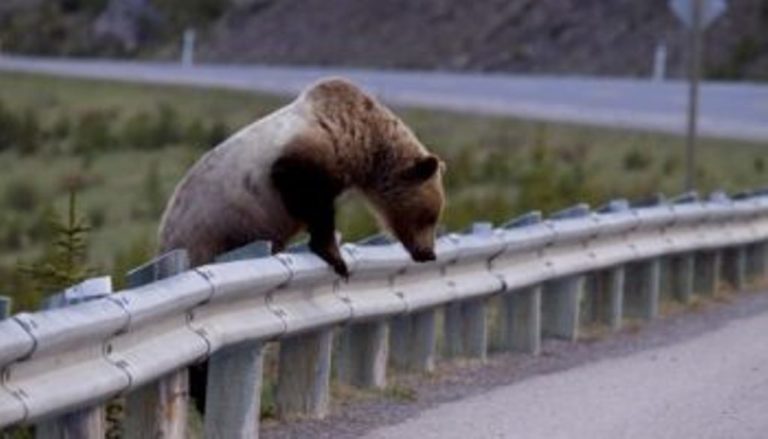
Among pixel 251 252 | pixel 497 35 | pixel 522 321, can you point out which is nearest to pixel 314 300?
pixel 251 252

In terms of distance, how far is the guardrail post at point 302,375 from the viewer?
34.5 ft

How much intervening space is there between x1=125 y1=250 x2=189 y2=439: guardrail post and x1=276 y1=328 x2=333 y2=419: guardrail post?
5.29 feet

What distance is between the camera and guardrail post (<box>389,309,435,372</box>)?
12.3 m

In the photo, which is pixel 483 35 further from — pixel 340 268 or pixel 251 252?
pixel 251 252

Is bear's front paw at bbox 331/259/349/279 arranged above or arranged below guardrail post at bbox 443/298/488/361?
above

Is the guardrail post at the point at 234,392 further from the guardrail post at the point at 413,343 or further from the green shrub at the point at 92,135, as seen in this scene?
the green shrub at the point at 92,135

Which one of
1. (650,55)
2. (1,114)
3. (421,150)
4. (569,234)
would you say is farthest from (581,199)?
(650,55)

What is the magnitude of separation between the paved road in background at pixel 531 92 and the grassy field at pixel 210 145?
1558 mm

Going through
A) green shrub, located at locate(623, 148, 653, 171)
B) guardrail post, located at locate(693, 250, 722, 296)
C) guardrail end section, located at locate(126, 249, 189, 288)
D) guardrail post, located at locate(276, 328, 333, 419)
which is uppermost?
guardrail end section, located at locate(126, 249, 189, 288)

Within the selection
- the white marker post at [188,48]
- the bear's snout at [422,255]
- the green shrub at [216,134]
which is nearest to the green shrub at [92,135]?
the green shrub at [216,134]

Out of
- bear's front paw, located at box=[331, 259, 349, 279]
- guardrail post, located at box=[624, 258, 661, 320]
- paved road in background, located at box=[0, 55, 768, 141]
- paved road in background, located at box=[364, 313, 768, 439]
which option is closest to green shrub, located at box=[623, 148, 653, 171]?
Result: paved road in background, located at box=[0, 55, 768, 141]

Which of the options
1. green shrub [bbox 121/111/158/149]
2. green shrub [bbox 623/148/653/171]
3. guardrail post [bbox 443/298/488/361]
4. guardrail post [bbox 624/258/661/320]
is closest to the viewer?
guardrail post [bbox 443/298/488/361]

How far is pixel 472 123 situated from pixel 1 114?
23.7 feet

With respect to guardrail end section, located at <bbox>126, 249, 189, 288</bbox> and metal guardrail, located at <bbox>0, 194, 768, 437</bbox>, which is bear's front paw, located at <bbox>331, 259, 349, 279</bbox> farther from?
guardrail end section, located at <bbox>126, 249, 189, 288</bbox>
